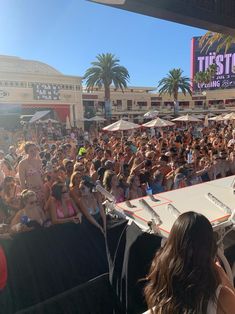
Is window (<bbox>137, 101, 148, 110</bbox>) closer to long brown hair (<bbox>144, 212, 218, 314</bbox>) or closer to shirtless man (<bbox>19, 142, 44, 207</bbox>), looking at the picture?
shirtless man (<bbox>19, 142, 44, 207</bbox>)

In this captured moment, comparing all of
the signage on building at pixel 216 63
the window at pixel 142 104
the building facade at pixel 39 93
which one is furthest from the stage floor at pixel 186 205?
the signage on building at pixel 216 63

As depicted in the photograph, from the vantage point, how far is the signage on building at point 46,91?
31.3 m

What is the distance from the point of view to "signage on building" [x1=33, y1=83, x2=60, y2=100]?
103ft

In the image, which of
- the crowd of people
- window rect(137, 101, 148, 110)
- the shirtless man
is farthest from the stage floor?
window rect(137, 101, 148, 110)

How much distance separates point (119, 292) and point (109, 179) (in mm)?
2433

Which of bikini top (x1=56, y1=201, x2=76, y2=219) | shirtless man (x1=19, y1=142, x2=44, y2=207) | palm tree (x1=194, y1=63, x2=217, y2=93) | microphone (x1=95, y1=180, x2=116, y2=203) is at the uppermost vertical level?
palm tree (x1=194, y1=63, x2=217, y2=93)

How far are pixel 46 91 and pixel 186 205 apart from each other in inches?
1227

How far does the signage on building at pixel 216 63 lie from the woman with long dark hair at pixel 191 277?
66654 mm

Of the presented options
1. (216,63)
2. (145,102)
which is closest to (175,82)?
(145,102)

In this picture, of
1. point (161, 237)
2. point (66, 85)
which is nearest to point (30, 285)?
point (161, 237)

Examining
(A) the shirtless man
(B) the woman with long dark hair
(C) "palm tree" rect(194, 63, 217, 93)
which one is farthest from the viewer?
(C) "palm tree" rect(194, 63, 217, 93)

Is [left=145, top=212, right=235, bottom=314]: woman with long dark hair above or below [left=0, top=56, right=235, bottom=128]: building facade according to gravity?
below

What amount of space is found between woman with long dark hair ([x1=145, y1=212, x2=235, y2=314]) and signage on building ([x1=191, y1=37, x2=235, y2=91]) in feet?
219

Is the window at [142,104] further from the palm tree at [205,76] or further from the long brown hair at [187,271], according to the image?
the long brown hair at [187,271]
